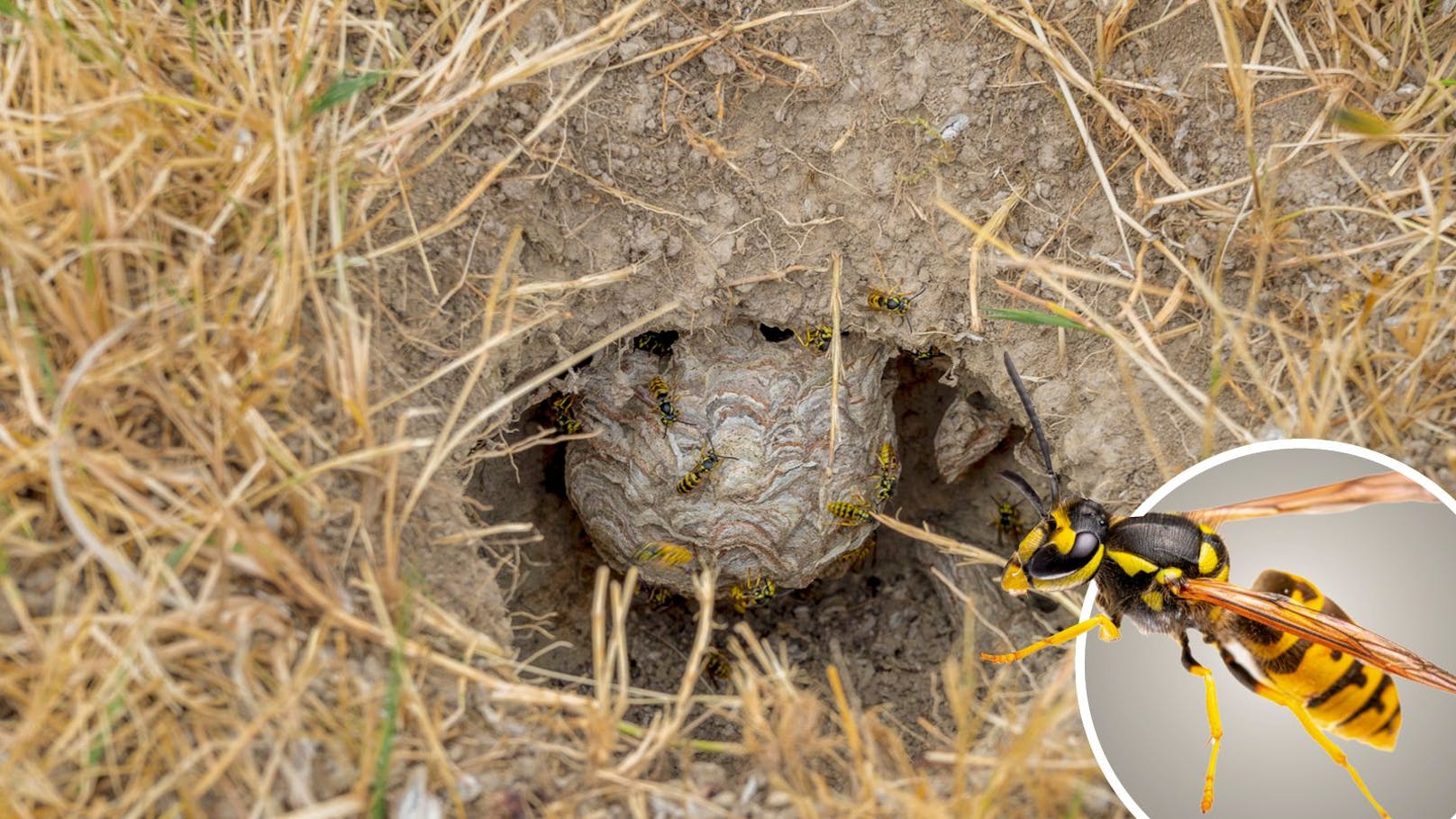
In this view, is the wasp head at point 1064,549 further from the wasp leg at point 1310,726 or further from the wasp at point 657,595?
the wasp at point 657,595

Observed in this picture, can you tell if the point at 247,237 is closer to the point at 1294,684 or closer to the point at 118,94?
the point at 118,94

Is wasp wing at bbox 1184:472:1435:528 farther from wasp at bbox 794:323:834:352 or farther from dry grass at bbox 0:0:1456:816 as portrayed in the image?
wasp at bbox 794:323:834:352

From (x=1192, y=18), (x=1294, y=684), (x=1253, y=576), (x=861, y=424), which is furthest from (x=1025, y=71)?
(x=1294, y=684)

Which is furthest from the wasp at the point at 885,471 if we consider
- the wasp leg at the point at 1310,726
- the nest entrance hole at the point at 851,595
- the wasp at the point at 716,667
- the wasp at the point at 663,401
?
the wasp leg at the point at 1310,726

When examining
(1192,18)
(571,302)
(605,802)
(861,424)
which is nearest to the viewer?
(605,802)

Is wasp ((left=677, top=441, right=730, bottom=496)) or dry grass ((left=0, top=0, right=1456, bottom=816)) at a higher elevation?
dry grass ((left=0, top=0, right=1456, bottom=816))

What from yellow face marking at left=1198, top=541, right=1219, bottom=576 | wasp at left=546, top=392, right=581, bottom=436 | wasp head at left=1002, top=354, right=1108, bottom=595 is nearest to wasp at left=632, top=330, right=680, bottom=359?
wasp at left=546, top=392, right=581, bottom=436

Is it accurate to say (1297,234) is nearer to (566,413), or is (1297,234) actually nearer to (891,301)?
(891,301)
